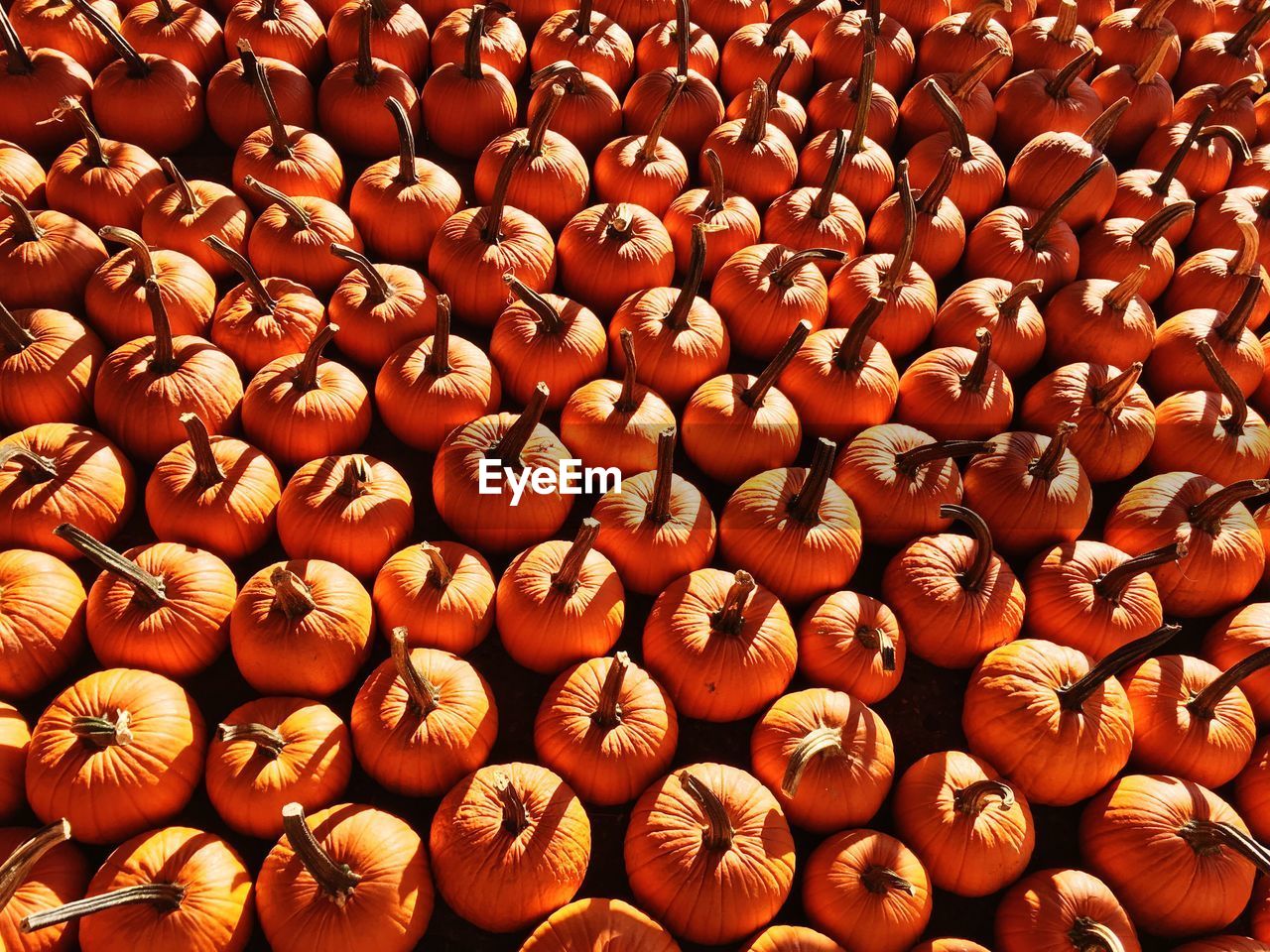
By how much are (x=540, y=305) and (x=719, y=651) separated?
49.0 inches

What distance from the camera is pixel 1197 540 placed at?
9.38 ft

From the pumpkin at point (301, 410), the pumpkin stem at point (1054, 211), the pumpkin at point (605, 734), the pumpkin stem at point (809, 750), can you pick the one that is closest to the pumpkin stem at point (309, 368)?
the pumpkin at point (301, 410)

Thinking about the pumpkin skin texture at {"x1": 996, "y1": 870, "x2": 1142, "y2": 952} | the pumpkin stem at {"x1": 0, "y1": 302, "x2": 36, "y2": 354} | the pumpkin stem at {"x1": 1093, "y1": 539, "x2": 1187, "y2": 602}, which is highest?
the pumpkin stem at {"x1": 0, "y1": 302, "x2": 36, "y2": 354}

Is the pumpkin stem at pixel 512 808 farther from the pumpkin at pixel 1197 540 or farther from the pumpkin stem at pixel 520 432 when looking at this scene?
the pumpkin at pixel 1197 540

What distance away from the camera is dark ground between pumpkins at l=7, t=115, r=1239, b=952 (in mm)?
2342

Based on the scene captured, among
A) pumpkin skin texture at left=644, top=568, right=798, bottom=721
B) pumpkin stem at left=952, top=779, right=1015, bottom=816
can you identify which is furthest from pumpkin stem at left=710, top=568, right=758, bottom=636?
pumpkin stem at left=952, top=779, right=1015, bottom=816

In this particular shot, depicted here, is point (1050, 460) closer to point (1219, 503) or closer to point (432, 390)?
point (1219, 503)

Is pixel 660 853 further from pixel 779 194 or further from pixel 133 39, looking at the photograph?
pixel 133 39

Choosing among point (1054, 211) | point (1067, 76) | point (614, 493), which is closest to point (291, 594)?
point (614, 493)

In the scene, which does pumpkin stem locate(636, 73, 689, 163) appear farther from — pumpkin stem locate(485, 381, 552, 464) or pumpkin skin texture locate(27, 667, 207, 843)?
pumpkin skin texture locate(27, 667, 207, 843)

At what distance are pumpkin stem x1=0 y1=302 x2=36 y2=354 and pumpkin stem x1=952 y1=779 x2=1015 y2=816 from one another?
3.09 m

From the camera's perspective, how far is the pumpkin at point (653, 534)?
268 cm

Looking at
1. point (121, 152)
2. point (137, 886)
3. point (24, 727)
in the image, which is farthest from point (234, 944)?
point (121, 152)

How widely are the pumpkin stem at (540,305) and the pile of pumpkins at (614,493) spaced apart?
24mm
